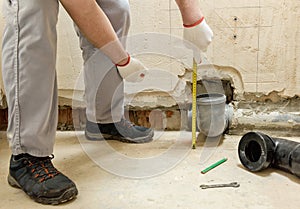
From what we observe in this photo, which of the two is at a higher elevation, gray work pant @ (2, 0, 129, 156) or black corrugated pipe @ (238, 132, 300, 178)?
gray work pant @ (2, 0, 129, 156)

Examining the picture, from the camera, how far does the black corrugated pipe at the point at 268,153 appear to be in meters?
1.20

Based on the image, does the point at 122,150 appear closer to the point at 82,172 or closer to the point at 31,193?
the point at 82,172

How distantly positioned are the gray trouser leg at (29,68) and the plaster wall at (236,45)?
58 cm

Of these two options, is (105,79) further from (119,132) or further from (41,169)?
(41,169)

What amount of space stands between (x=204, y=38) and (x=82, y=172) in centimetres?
64

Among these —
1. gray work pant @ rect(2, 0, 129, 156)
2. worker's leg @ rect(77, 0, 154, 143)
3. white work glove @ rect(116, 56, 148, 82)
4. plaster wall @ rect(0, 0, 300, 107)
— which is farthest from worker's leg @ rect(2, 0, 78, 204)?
plaster wall @ rect(0, 0, 300, 107)

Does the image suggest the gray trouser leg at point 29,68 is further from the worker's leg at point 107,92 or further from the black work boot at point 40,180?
the worker's leg at point 107,92

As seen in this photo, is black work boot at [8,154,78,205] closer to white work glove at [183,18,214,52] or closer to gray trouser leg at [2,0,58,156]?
gray trouser leg at [2,0,58,156]

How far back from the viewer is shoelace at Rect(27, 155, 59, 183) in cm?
110

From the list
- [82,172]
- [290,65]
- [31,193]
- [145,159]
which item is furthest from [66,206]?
[290,65]

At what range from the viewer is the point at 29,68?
3.43 ft

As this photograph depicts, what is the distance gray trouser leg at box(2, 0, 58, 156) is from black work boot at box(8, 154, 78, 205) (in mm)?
51

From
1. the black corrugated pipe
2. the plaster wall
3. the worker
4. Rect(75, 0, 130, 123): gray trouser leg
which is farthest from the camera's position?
the plaster wall

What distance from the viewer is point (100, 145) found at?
1542 millimetres
